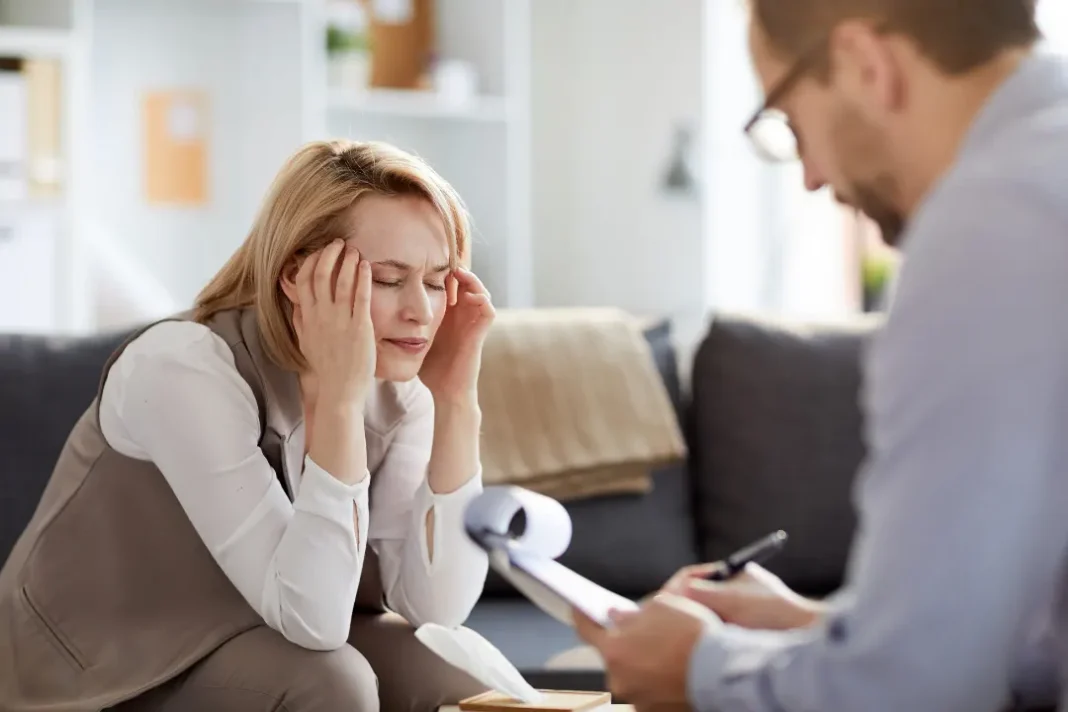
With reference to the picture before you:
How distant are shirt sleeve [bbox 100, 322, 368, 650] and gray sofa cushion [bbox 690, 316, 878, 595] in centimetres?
117

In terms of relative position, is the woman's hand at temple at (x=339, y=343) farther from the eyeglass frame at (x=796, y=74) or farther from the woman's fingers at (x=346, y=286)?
the eyeglass frame at (x=796, y=74)

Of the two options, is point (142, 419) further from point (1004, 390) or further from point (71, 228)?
point (71, 228)

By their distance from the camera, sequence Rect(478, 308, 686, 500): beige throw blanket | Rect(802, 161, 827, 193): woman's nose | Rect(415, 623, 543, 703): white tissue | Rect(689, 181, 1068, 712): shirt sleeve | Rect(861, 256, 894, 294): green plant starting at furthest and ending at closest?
Rect(861, 256, 894, 294): green plant, Rect(478, 308, 686, 500): beige throw blanket, Rect(415, 623, 543, 703): white tissue, Rect(802, 161, 827, 193): woman's nose, Rect(689, 181, 1068, 712): shirt sleeve

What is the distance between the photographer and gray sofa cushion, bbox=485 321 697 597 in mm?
2465

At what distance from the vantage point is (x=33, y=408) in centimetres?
218

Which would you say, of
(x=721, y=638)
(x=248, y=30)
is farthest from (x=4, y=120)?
(x=721, y=638)

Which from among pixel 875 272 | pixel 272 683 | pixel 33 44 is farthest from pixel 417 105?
pixel 272 683

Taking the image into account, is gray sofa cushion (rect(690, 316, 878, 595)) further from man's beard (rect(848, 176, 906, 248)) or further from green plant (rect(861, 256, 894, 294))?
man's beard (rect(848, 176, 906, 248))

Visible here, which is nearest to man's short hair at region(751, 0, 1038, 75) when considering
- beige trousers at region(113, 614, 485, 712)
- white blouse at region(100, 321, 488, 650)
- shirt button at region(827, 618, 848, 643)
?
shirt button at region(827, 618, 848, 643)

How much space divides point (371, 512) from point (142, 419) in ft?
1.17

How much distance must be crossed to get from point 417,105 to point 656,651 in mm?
2972

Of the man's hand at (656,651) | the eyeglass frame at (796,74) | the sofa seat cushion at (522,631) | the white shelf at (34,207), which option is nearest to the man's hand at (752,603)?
the man's hand at (656,651)

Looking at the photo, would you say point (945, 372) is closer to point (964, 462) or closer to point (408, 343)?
point (964, 462)

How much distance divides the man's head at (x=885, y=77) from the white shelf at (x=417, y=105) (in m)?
2.81
